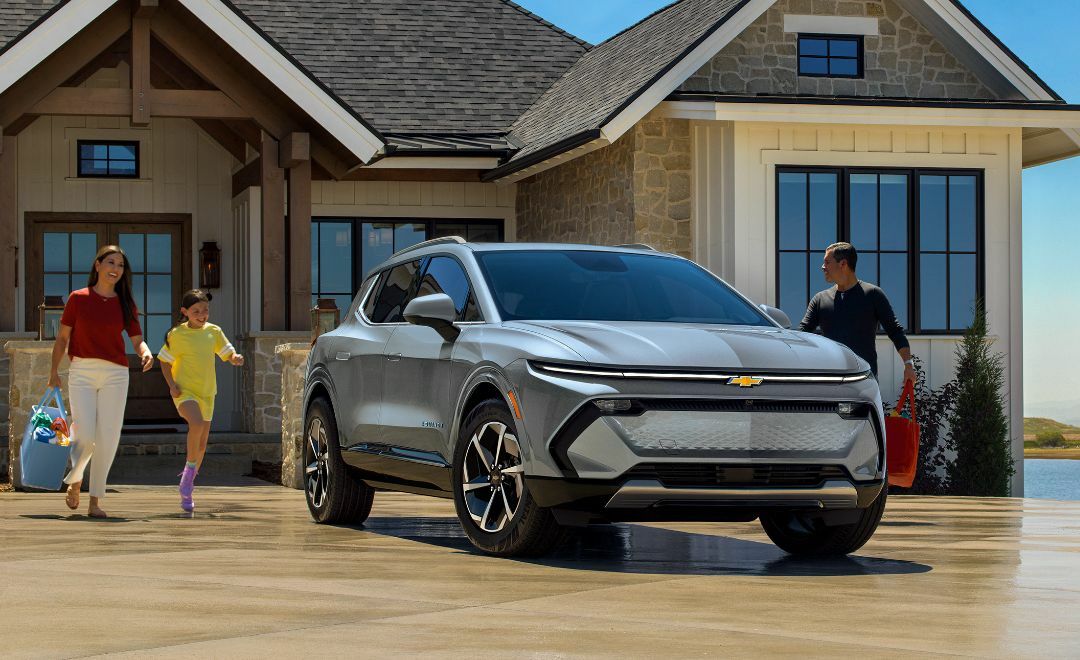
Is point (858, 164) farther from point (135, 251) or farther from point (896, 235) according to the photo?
point (135, 251)

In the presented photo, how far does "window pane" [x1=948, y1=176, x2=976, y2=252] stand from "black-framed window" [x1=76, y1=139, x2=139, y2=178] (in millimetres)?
9754

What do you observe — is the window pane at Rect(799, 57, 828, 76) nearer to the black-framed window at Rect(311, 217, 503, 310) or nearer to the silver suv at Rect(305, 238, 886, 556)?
the black-framed window at Rect(311, 217, 503, 310)

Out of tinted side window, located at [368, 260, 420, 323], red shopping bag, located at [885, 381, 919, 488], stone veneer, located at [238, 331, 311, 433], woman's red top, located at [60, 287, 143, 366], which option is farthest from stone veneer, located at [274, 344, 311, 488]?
red shopping bag, located at [885, 381, 919, 488]

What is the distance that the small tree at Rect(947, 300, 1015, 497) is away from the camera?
57.9ft

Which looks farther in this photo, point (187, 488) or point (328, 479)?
point (187, 488)

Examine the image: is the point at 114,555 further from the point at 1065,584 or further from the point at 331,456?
the point at 1065,584

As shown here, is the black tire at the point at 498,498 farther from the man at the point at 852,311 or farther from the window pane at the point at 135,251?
the window pane at the point at 135,251

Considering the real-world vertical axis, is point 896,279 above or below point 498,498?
above

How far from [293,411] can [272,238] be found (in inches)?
101

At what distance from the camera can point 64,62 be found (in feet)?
56.4

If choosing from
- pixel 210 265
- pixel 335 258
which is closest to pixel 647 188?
pixel 335 258

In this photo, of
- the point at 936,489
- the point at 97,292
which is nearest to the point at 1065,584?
the point at 97,292

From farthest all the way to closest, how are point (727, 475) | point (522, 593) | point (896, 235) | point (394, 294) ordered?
point (896, 235) → point (394, 294) → point (727, 475) → point (522, 593)

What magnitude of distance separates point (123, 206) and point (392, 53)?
4.38m
